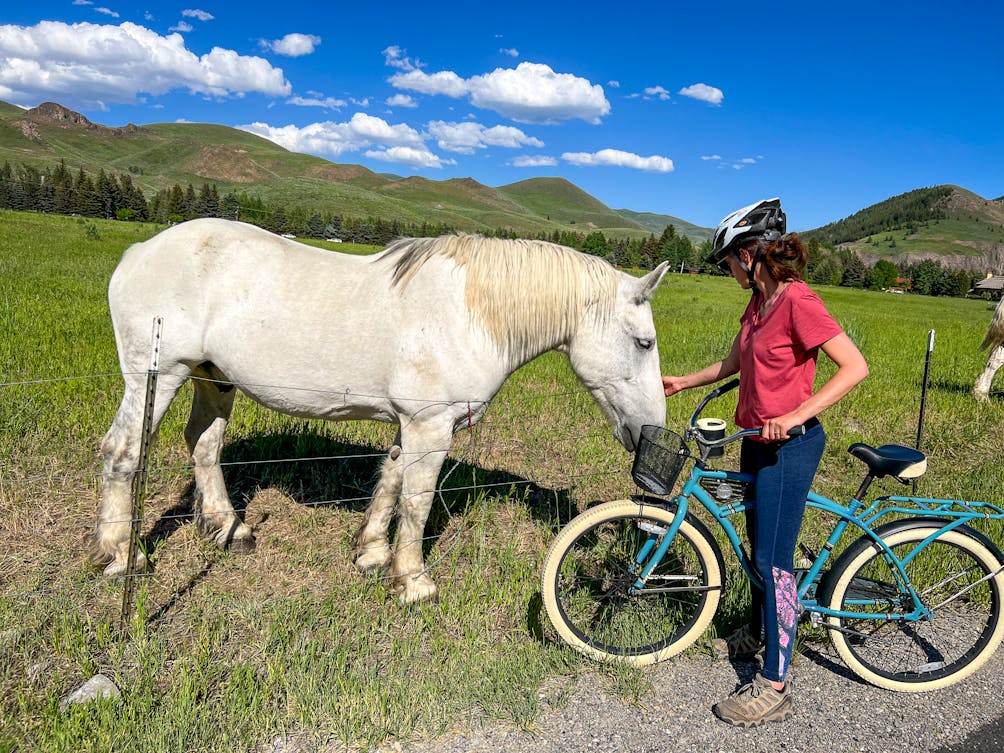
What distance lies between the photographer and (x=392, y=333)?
3.46 m

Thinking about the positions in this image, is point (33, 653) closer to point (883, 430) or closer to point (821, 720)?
point (821, 720)

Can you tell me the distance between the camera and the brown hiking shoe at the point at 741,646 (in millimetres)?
3230

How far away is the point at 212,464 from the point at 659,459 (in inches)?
125

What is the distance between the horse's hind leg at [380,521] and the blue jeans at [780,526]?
2214mm

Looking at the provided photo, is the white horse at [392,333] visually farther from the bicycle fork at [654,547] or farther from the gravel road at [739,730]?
the gravel road at [739,730]

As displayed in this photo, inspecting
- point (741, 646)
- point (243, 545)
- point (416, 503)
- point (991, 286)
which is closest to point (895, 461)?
point (741, 646)

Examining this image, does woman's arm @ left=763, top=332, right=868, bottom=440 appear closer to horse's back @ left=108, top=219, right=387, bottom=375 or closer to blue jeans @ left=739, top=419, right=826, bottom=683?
blue jeans @ left=739, top=419, right=826, bottom=683

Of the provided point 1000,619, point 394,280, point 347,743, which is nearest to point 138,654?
point 347,743

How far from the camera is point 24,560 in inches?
144

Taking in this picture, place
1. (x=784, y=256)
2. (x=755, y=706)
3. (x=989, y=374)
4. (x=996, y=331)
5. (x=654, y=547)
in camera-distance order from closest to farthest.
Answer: (x=784, y=256) → (x=755, y=706) → (x=654, y=547) → (x=996, y=331) → (x=989, y=374)

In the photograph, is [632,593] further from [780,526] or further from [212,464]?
[212,464]

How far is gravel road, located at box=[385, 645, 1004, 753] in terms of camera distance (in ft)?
8.43

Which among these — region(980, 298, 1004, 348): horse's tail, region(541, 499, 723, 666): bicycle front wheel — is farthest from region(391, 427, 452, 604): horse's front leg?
region(980, 298, 1004, 348): horse's tail

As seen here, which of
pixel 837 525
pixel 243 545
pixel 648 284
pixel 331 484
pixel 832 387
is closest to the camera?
pixel 832 387
